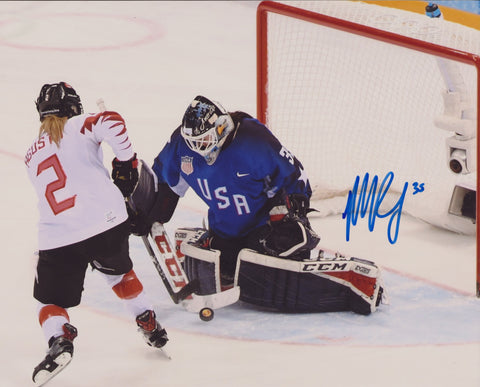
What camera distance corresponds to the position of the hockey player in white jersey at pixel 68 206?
10.4ft

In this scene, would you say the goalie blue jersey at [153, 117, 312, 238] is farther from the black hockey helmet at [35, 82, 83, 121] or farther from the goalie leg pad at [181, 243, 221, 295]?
the black hockey helmet at [35, 82, 83, 121]

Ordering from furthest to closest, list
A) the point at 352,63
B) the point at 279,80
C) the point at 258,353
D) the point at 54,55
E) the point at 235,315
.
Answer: the point at 54,55 < the point at 352,63 < the point at 279,80 < the point at 235,315 < the point at 258,353

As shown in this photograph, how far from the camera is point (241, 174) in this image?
366cm

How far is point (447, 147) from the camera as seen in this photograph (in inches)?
171

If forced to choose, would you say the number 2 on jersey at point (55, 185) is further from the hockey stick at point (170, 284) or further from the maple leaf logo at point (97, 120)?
the hockey stick at point (170, 284)

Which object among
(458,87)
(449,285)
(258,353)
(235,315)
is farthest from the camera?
(458,87)

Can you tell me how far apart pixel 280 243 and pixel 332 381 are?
584 mm

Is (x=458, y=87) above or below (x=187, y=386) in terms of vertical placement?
above

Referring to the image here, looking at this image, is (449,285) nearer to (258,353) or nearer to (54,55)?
(258,353)

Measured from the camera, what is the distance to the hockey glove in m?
3.35

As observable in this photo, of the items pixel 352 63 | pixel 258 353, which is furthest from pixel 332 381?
pixel 352 63
